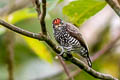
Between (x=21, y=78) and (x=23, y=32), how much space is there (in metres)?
3.26

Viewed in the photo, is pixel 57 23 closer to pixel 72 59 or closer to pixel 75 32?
pixel 75 32

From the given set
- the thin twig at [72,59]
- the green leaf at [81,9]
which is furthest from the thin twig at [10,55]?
the thin twig at [72,59]

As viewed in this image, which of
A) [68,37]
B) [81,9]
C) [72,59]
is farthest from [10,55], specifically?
[72,59]

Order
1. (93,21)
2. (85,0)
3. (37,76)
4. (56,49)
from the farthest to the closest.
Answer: (93,21)
(37,76)
(85,0)
(56,49)

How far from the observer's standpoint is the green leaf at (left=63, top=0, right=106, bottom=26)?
2.59 metres

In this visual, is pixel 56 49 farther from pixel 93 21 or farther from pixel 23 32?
pixel 93 21

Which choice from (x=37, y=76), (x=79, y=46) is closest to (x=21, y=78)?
(x=37, y=76)

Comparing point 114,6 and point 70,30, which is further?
point 70,30

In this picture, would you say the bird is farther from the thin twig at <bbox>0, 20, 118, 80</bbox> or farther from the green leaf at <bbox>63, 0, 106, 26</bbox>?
the thin twig at <bbox>0, 20, 118, 80</bbox>

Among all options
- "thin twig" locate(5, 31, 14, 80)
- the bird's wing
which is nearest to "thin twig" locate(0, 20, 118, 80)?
the bird's wing

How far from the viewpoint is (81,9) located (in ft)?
8.77

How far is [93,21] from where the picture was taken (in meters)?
5.45

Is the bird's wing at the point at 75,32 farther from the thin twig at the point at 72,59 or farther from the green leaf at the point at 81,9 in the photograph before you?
the thin twig at the point at 72,59

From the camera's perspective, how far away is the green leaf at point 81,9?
2.59 meters
